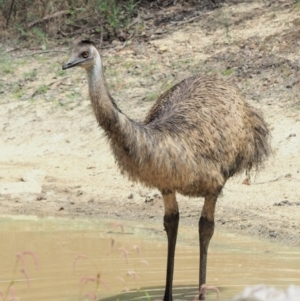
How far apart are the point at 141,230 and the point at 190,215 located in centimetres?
53

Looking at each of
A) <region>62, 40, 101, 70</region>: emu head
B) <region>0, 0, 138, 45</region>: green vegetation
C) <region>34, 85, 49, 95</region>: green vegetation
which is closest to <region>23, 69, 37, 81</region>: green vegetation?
<region>34, 85, 49, 95</region>: green vegetation

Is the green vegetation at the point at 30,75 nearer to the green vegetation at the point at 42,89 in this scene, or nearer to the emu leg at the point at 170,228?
the green vegetation at the point at 42,89

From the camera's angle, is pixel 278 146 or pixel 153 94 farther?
pixel 153 94

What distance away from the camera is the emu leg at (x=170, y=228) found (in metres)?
6.54

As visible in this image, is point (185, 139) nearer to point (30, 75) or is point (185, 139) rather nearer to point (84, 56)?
point (84, 56)

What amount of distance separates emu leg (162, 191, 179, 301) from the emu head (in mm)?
1292

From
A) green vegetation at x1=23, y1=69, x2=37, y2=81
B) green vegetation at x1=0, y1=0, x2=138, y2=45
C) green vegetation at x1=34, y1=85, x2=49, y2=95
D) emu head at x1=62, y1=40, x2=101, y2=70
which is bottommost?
emu head at x1=62, y1=40, x2=101, y2=70

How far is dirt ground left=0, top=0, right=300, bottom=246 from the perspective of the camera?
29.2 ft

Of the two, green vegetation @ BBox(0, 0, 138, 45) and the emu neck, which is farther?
green vegetation @ BBox(0, 0, 138, 45)

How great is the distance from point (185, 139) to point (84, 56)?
3.31 ft

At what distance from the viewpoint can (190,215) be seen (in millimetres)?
8695

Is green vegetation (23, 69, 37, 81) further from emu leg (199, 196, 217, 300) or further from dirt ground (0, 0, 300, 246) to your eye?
emu leg (199, 196, 217, 300)

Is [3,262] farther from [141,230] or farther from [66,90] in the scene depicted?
[66,90]

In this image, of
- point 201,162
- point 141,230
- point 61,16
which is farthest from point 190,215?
point 61,16
